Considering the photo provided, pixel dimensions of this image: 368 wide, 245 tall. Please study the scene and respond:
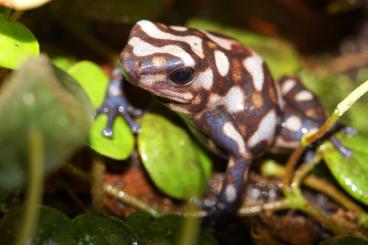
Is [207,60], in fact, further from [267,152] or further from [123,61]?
[267,152]

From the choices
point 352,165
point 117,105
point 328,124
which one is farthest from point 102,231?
point 352,165

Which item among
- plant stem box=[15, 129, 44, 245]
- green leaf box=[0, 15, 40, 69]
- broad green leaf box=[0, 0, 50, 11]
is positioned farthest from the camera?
green leaf box=[0, 15, 40, 69]

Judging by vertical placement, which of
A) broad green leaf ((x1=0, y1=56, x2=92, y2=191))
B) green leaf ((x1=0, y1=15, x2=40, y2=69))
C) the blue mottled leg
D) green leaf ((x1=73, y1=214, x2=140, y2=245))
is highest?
broad green leaf ((x1=0, y1=56, x2=92, y2=191))

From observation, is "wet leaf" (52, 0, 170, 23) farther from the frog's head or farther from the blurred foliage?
the frog's head

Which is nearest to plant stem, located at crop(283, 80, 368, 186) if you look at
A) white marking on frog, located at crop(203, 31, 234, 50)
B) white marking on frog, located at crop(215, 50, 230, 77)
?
white marking on frog, located at crop(215, 50, 230, 77)

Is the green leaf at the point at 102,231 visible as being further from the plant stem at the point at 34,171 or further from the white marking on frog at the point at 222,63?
the white marking on frog at the point at 222,63

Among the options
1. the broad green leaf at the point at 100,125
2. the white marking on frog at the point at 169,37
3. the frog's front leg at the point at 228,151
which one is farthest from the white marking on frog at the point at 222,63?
the broad green leaf at the point at 100,125
